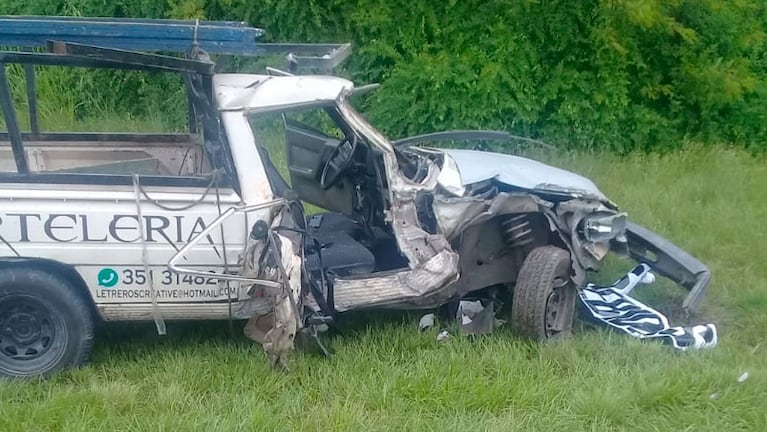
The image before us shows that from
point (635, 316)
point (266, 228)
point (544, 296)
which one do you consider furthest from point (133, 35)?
point (635, 316)

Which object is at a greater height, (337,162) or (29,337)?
(337,162)

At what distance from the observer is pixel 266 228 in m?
4.73

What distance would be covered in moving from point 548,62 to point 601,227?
524 centimetres

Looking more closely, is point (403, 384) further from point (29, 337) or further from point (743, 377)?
point (29, 337)

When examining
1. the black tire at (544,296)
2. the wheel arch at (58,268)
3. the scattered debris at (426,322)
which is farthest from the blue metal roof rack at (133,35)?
the black tire at (544,296)

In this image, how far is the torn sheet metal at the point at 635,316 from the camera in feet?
17.5

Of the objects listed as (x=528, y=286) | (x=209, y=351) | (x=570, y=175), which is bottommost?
(x=209, y=351)

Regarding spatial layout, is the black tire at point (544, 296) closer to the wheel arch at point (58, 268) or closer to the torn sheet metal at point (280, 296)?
the torn sheet metal at point (280, 296)

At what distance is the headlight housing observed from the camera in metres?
5.53

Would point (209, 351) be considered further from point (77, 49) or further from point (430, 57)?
point (430, 57)

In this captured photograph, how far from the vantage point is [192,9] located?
1063 centimetres

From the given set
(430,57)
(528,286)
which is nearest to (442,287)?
(528,286)

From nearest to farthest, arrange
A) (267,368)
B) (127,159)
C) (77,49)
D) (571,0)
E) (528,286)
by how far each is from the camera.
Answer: (77,49) < (267,368) < (528,286) < (127,159) < (571,0)

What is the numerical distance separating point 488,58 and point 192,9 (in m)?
3.45
